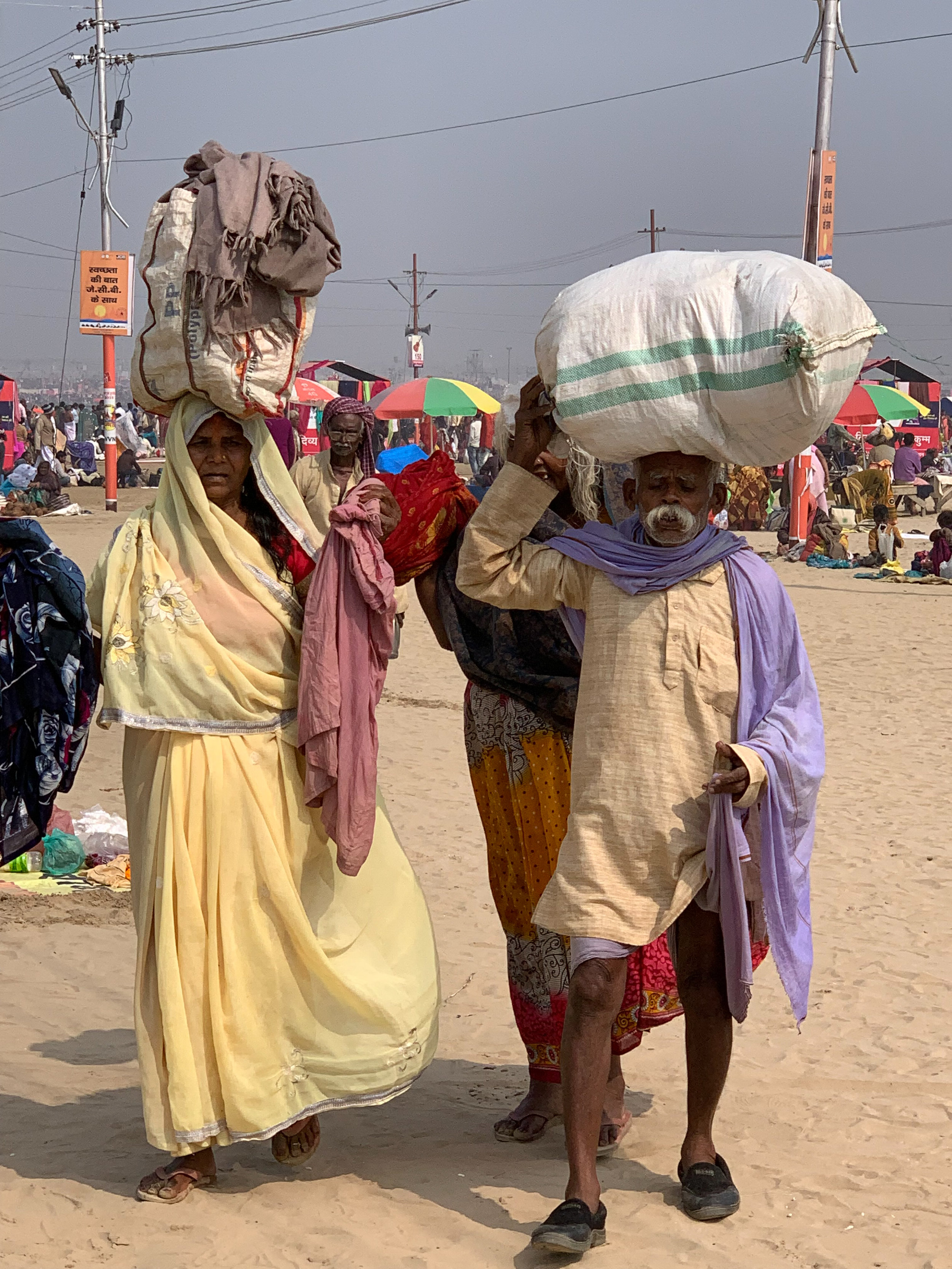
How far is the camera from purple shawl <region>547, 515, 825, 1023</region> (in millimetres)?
3346

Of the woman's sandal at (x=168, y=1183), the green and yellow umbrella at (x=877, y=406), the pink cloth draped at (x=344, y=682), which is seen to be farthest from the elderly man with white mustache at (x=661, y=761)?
the green and yellow umbrella at (x=877, y=406)

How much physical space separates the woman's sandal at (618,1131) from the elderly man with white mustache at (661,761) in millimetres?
448

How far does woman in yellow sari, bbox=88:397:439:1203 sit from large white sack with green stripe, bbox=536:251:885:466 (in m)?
0.94

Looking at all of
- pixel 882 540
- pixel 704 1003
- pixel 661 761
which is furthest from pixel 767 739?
pixel 882 540

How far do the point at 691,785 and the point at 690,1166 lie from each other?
961 mm

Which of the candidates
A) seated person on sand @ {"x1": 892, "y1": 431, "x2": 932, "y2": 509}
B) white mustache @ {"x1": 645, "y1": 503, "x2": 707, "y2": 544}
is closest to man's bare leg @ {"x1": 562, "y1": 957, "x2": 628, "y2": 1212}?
white mustache @ {"x1": 645, "y1": 503, "x2": 707, "y2": 544}

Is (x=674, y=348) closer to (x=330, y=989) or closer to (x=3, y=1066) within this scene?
(x=330, y=989)

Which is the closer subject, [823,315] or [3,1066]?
[823,315]

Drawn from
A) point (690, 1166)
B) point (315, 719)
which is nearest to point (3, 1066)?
point (315, 719)

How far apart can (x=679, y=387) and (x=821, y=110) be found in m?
19.3

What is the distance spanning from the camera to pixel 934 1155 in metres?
4.00

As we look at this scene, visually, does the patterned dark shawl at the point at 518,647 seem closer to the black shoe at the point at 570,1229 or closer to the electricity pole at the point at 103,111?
the black shoe at the point at 570,1229

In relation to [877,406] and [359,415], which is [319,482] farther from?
[877,406]

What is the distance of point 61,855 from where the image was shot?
685 cm
